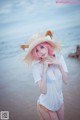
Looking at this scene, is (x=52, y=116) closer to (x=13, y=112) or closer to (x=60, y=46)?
(x=13, y=112)

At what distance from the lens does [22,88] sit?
2020mm

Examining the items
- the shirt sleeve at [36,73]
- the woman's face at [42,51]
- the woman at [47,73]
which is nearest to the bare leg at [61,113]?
the woman at [47,73]

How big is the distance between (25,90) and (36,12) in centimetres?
77

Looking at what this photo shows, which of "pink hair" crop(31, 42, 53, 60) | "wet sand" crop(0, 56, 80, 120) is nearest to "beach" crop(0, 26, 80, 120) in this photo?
"wet sand" crop(0, 56, 80, 120)

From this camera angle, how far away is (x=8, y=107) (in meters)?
2.00

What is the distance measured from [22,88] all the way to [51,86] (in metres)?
0.29

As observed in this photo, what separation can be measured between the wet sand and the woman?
2.6 inches

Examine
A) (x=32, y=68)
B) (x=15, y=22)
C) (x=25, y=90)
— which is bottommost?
(x=25, y=90)

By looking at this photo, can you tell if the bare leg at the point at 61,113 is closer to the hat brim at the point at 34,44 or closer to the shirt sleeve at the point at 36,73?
the shirt sleeve at the point at 36,73

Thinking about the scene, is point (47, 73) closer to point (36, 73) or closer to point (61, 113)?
point (36, 73)

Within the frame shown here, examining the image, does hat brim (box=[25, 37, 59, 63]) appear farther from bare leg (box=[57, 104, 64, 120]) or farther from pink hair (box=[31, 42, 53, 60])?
bare leg (box=[57, 104, 64, 120])

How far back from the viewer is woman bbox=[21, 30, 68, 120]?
1.92m

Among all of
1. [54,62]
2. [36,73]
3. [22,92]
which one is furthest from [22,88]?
[54,62]

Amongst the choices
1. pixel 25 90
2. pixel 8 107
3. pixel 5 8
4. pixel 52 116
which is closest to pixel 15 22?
pixel 5 8
